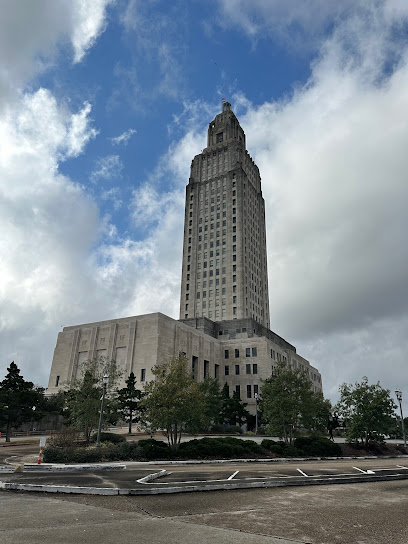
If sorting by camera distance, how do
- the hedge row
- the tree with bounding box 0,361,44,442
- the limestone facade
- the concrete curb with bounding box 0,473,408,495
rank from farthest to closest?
1. the limestone facade
2. the tree with bounding box 0,361,44,442
3. the hedge row
4. the concrete curb with bounding box 0,473,408,495

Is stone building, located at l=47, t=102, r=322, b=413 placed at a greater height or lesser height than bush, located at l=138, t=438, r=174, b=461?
greater

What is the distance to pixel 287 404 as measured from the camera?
113ft

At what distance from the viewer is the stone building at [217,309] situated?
8375cm

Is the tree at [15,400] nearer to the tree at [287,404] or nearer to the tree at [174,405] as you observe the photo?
the tree at [174,405]

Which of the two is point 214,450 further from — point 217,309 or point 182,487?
point 217,309

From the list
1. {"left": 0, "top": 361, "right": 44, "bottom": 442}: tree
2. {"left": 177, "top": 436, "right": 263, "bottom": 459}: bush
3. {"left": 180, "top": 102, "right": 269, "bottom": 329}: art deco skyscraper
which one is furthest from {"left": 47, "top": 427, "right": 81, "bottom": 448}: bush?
{"left": 180, "top": 102, "right": 269, "bottom": 329}: art deco skyscraper

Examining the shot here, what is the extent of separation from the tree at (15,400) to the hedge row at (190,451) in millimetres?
22038

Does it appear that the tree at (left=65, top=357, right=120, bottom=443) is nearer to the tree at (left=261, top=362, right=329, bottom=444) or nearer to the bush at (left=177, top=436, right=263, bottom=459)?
the bush at (left=177, top=436, right=263, bottom=459)

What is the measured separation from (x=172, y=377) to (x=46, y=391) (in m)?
67.5

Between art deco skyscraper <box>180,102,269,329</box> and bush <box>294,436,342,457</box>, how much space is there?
72255mm

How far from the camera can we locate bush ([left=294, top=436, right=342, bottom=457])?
107 ft

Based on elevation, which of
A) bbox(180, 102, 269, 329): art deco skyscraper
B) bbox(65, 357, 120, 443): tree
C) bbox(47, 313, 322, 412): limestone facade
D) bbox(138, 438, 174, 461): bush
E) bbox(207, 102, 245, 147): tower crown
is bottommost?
bbox(138, 438, 174, 461): bush

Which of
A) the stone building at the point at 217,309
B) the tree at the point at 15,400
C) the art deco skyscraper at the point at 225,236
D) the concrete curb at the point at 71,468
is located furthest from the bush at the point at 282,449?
the art deco skyscraper at the point at 225,236

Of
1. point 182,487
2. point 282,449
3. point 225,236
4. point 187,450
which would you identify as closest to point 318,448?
point 282,449
